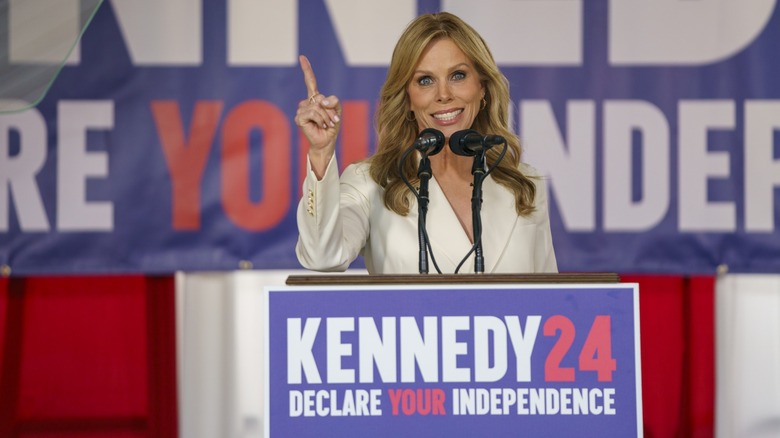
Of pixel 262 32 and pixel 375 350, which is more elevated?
pixel 262 32

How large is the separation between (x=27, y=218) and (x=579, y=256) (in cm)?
184

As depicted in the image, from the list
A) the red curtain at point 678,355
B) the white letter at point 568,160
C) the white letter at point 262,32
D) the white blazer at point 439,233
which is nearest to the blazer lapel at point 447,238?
the white blazer at point 439,233

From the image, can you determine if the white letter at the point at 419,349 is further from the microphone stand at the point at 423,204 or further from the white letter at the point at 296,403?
the microphone stand at the point at 423,204

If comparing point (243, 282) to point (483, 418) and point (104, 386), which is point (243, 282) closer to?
point (104, 386)

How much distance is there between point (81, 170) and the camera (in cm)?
346

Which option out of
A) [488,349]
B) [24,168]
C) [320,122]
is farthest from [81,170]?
[488,349]

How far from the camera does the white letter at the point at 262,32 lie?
3.48 meters

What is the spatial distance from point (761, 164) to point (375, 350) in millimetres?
2338

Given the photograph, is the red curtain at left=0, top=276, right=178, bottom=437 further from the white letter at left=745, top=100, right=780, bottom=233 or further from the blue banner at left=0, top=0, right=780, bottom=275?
the white letter at left=745, top=100, right=780, bottom=233

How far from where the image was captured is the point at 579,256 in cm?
346

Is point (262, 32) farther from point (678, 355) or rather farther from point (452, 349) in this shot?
point (452, 349)

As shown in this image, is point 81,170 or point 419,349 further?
point 81,170

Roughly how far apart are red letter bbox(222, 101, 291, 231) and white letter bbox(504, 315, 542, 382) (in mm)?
2039

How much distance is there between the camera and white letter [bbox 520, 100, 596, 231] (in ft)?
11.3
